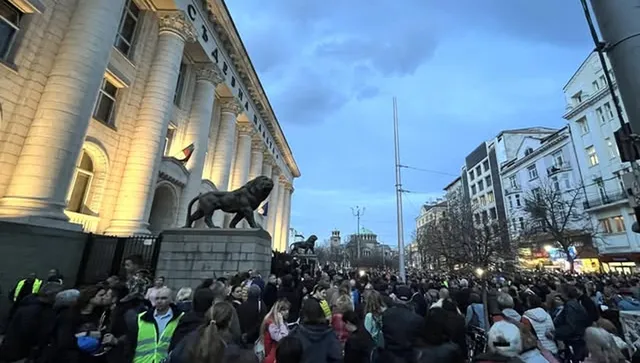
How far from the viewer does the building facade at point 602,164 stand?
28.6 m

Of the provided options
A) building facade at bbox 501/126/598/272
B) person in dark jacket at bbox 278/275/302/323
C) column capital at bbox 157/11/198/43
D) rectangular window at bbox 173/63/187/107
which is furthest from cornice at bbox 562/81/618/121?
rectangular window at bbox 173/63/187/107

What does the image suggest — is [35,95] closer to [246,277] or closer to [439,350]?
[246,277]

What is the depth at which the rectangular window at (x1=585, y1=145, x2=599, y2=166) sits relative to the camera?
3303cm

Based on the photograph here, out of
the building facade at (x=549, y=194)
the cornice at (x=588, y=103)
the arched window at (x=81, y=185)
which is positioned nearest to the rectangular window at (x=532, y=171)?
the building facade at (x=549, y=194)

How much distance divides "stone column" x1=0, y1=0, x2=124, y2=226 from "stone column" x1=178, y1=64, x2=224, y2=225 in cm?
807

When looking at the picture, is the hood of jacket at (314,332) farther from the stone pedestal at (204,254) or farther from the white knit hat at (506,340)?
the stone pedestal at (204,254)

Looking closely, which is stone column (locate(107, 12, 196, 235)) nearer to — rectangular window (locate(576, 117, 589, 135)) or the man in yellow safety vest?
the man in yellow safety vest

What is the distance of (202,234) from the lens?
11383 mm

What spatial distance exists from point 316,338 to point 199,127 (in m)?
19.7

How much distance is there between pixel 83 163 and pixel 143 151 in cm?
248

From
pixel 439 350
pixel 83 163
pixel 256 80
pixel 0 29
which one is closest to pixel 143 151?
pixel 83 163

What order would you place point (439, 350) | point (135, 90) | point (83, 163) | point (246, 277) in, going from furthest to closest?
1. point (135, 90)
2. point (83, 163)
3. point (246, 277)
4. point (439, 350)

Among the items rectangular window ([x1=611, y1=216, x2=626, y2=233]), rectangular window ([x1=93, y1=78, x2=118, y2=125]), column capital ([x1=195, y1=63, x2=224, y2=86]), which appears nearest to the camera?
rectangular window ([x1=93, y1=78, x2=118, y2=125])

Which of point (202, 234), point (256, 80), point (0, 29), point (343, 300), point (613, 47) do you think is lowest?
point (343, 300)
